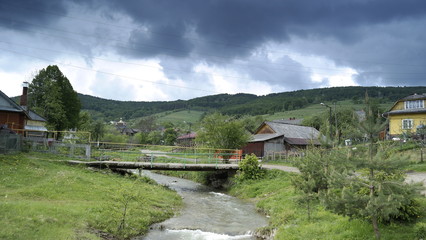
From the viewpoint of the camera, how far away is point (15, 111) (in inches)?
1361

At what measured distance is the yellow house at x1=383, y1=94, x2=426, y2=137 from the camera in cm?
4256

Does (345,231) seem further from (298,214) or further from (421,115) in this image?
(421,115)

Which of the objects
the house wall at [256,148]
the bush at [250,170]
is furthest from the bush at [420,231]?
the house wall at [256,148]

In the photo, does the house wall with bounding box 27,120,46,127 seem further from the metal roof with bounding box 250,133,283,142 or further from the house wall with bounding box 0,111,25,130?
the metal roof with bounding box 250,133,283,142

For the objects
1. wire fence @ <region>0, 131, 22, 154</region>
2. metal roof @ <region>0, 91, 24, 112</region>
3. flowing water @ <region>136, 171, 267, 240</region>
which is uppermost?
metal roof @ <region>0, 91, 24, 112</region>

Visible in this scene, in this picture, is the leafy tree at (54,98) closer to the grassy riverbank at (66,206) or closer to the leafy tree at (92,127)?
the leafy tree at (92,127)

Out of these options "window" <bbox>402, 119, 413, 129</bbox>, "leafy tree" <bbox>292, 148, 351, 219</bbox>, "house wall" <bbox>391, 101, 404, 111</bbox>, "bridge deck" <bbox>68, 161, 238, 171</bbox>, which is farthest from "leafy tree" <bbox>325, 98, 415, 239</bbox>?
"house wall" <bbox>391, 101, 404, 111</bbox>

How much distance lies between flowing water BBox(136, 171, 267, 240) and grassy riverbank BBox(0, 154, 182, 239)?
0.90 meters

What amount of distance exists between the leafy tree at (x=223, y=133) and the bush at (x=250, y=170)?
8.20 metres

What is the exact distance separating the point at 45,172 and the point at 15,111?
1767cm

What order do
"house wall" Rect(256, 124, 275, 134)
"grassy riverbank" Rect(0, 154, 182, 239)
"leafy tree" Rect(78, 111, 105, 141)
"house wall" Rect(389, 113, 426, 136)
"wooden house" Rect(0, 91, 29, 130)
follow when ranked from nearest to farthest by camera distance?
"grassy riverbank" Rect(0, 154, 182, 239), "wooden house" Rect(0, 91, 29, 130), "house wall" Rect(389, 113, 426, 136), "house wall" Rect(256, 124, 275, 134), "leafy tree" Rect(78, 111, 105, 141)

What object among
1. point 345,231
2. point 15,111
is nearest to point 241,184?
point 345,231

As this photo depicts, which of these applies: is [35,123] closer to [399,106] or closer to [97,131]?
[97,131]

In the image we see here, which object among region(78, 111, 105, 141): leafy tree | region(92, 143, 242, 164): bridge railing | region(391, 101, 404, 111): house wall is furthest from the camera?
region(78, 111, 105, 141): leafy tree
